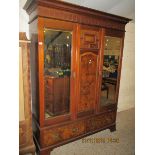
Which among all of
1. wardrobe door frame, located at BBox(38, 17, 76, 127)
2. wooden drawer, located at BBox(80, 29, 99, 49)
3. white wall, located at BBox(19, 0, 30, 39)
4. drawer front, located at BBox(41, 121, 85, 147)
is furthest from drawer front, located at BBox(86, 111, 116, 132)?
white wall, located at BBox(19, 0, 30, 39)

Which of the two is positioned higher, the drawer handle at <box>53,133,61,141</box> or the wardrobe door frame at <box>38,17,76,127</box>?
the wardrobe door frame at <box>38,17,76,127</box>

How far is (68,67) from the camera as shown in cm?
213

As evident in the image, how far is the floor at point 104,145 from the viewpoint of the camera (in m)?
2.21

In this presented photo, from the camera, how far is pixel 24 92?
177cm

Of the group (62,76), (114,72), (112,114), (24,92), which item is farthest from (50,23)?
(112,114)

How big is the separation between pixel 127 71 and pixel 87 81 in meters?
1.80

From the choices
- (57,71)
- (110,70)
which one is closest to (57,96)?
(57,71)

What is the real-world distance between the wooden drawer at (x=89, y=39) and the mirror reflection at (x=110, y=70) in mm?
242

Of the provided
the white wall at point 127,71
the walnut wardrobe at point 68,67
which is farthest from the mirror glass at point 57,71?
the white wall at point 127,71

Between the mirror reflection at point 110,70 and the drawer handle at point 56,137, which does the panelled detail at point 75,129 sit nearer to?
the drawer handle at point 56,137

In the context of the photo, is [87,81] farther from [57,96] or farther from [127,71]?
[127,71]

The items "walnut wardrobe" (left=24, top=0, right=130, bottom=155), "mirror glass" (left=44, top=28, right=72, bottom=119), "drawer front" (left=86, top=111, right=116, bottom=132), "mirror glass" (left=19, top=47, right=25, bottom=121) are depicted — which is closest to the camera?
"mirror glass" (left=19, top=47, right=25, bottom=121)

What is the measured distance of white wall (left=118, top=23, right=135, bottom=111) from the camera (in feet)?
11.6

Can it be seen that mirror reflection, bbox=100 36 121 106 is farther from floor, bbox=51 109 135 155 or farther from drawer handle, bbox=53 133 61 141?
drawer handle, bbox=53 133 61 141
